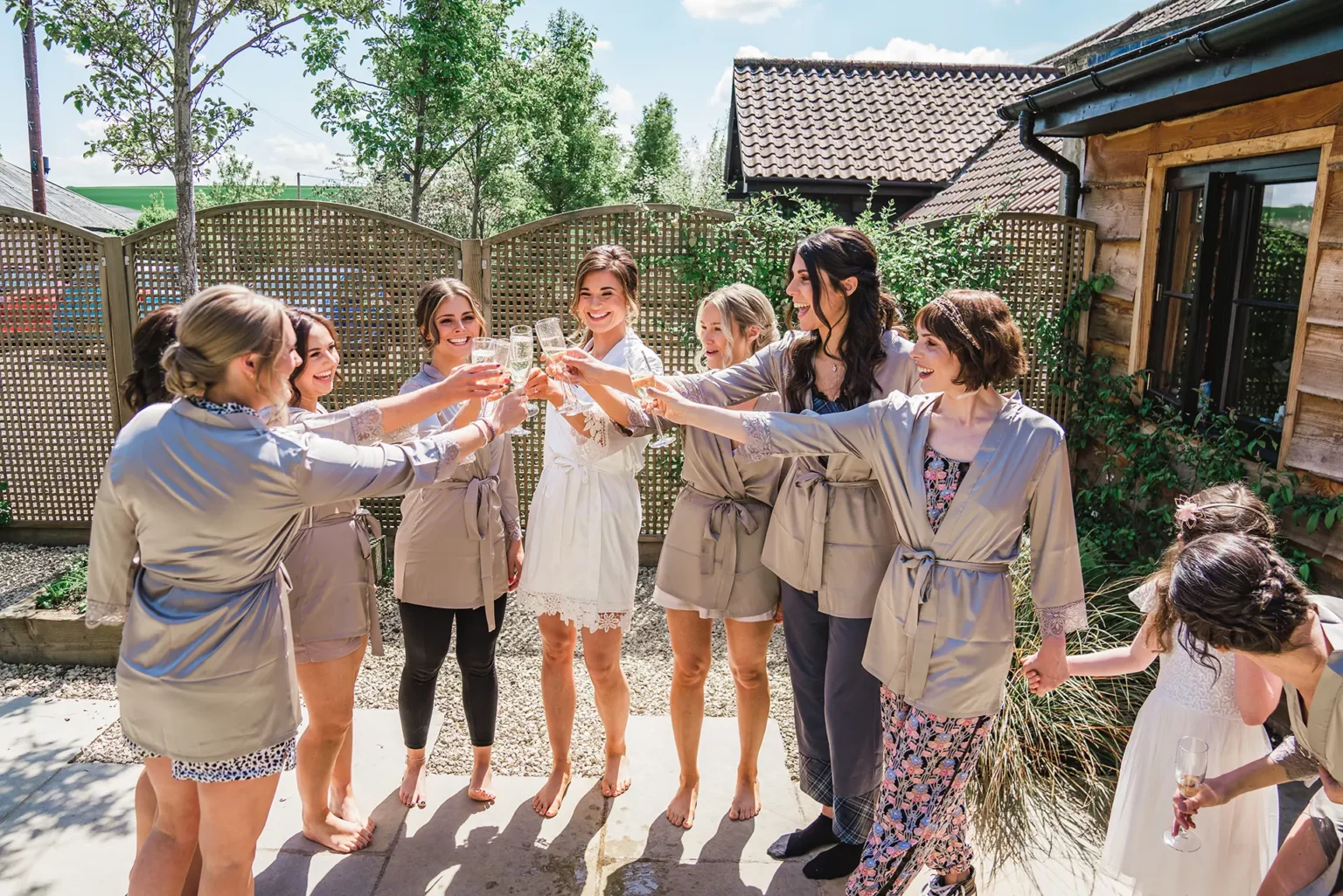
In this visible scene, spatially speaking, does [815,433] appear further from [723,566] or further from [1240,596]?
[1240,596]

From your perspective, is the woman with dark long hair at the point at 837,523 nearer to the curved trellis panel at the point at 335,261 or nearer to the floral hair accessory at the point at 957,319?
the floral hair accessory at the point at 957,319

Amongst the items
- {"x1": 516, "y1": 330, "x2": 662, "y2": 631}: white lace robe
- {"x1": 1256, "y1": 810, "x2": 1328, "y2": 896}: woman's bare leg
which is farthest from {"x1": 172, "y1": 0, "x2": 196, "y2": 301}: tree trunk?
{"x1": 1256, "y1": 810, "x2": 1328, "y2": 896}: woman's bare leg

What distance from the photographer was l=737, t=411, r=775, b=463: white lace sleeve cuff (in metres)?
2.74

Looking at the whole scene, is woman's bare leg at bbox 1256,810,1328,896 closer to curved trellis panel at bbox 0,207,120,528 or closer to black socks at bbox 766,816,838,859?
black socks at bbox 766,816,838,859

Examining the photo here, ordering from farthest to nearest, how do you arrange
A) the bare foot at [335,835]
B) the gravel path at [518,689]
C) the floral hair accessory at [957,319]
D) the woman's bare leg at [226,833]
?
the gravel path at [518,689] → the bare foot at [335,835] → the floral hair accessory at [957,319] → the woman's bare leg at [226,833]

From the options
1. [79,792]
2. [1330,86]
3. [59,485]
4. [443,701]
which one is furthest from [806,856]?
[59,485]

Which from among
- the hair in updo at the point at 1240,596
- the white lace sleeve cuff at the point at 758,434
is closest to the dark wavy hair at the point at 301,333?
the white lace sleeve cuff at the point at 758,434

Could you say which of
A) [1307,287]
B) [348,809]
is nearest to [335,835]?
[348,809]

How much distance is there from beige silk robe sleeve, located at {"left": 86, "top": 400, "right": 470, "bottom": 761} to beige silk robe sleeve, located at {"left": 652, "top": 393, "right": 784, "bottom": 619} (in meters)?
1.21

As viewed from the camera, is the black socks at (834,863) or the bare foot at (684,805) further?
the bare foot at (684,805)

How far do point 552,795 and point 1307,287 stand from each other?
13.5ft

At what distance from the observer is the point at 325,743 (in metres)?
3.13

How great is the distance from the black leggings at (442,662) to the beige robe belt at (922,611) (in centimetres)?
159

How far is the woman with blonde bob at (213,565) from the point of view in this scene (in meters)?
2.11
